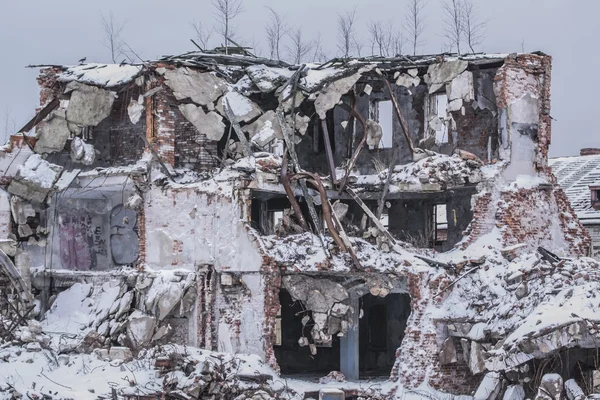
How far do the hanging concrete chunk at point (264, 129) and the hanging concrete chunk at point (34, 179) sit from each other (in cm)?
454

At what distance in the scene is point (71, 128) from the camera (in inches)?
949

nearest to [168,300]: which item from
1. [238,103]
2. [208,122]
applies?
[208,122]

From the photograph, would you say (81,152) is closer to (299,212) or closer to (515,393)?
(299,212)

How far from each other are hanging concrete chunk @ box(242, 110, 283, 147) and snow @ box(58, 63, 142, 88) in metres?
2.79

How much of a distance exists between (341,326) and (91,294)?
220 inches

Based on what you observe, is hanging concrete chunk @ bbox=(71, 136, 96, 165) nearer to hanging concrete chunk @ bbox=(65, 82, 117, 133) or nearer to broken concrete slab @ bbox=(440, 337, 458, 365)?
hanging concrete chunk @ bbox=(65, 82, 117, 133)

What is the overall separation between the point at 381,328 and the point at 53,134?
9.22 metres

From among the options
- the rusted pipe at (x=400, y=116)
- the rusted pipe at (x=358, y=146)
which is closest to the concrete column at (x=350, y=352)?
the rusted pipe at (x=358, y=146)

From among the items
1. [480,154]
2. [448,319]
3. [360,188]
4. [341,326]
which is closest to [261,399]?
[341,326]

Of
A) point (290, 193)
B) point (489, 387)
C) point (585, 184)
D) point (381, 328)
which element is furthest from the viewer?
point (585, 184)

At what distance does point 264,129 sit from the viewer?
23500 mm

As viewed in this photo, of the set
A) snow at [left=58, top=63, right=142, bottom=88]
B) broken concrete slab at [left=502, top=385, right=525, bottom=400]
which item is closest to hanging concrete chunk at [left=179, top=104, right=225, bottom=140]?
snow at [left=58, top=63, right=142, bottom=88]

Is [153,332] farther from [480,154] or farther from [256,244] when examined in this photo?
[480,154]

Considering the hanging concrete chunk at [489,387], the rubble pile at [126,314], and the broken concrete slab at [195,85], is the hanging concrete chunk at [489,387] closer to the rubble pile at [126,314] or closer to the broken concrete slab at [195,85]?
the rubble pile at [126,314]
